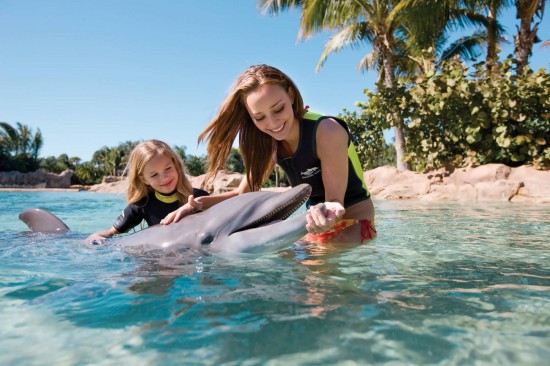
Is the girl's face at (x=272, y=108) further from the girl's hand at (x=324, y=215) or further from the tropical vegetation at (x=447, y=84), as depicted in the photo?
the tropical vegetation at (x=447, y=84)

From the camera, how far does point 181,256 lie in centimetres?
247

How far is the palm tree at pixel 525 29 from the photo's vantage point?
1089cm

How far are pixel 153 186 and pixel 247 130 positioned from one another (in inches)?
41.1

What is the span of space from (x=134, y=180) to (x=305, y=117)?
167 cm

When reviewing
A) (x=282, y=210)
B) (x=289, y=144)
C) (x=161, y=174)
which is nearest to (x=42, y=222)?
(x=161, y=174)

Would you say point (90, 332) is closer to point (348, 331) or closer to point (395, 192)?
point (348, 331)

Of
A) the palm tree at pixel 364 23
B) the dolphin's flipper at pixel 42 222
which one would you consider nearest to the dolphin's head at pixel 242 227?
the dolphin's flipper at pixel 42 222

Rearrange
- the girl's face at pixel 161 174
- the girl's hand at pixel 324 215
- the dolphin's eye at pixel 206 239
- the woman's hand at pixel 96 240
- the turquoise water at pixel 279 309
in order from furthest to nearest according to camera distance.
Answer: the girl's face at pixel 161 174 < the woman's hand at pixel 96 240 < the dolphin's eye at pixel 206 239 < the girl's hand at pixel 324 215 < the turquoise water at pixel 279 309

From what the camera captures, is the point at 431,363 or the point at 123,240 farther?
the point at 123,240

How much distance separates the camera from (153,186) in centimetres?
365

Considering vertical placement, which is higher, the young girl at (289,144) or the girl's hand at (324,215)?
the young girl at (289,144)

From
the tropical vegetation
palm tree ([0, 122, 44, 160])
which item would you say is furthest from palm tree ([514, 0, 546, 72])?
palm tree ([0, 122, 44, 160])

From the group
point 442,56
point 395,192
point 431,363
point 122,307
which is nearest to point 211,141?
point 122,307

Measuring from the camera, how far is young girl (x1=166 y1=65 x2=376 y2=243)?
272 centimetres
